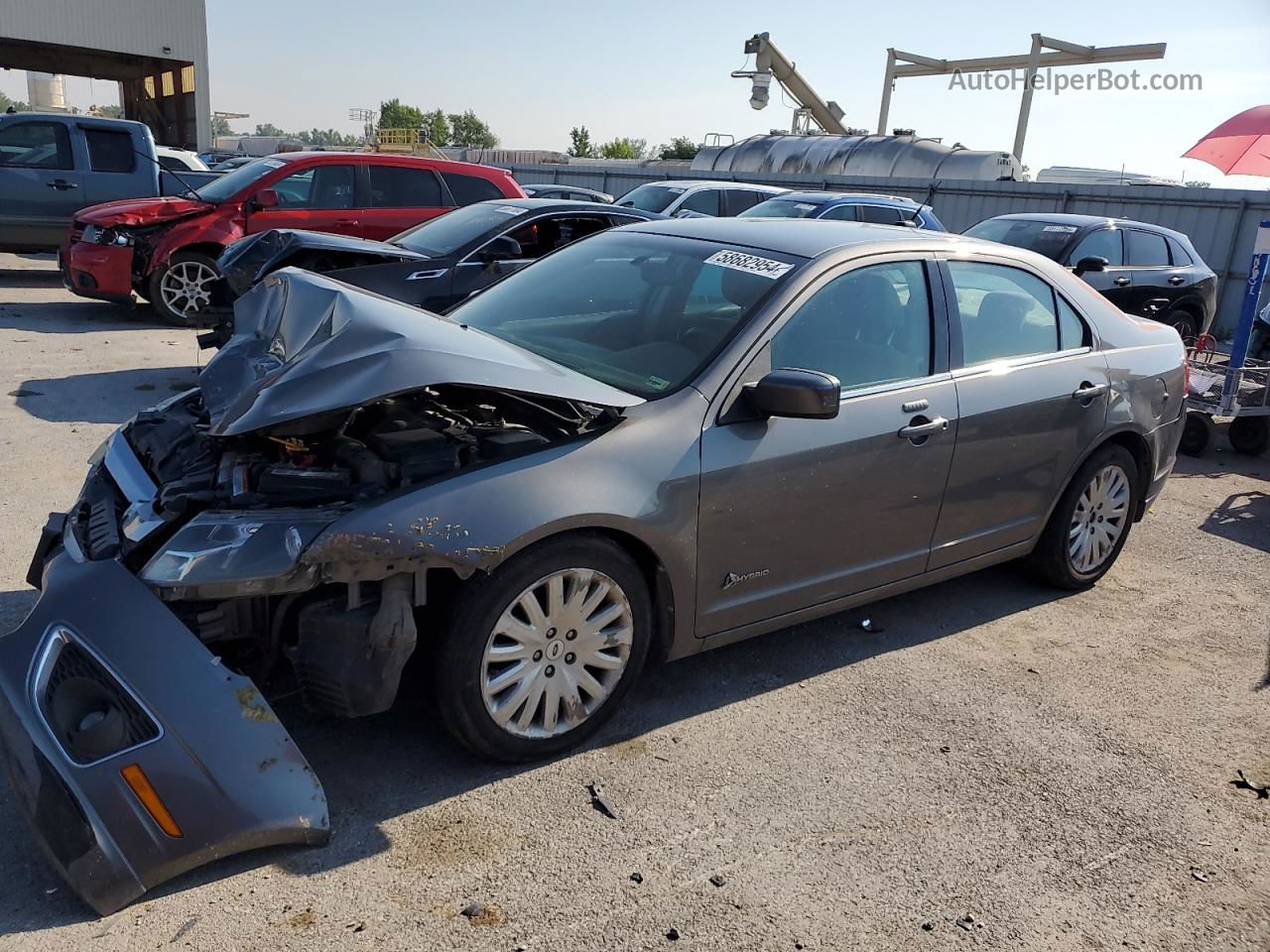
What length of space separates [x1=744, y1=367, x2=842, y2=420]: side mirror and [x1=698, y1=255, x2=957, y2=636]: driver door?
0.13 m

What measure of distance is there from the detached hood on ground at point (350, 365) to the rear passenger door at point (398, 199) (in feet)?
23.5

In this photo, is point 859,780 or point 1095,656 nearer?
point 859,780

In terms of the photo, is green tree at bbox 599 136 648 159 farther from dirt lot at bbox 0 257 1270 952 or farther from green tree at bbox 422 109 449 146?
dirt lot at bbox 0 257 1270 952

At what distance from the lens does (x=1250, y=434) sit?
→ 8.22 meters

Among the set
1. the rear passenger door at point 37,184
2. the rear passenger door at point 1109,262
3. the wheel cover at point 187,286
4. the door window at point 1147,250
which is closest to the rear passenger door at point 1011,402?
the rear passenger door at point 1109,262

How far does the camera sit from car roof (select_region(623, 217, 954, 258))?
3932mm

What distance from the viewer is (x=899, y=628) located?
4.45 metres

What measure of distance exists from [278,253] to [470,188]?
428 centimetres

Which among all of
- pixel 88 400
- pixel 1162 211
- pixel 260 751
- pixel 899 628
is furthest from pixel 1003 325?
pixel 1162 211

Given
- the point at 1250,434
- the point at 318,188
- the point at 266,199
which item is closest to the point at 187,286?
the point at 266,199

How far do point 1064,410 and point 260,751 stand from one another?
359cm

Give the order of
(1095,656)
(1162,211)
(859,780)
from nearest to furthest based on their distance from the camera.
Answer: (859,780) < (1095,656) < (1162,211)

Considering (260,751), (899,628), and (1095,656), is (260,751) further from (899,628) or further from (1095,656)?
(1095,656)

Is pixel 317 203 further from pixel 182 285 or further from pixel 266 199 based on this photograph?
pixel 182 285
